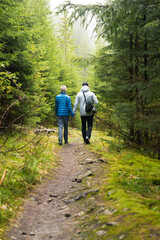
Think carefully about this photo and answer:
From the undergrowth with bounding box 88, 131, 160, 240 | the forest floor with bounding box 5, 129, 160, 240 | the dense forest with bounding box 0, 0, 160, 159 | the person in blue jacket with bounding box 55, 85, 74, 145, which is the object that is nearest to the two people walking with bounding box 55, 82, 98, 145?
the person in blue jacket with bounding box 55, 85, 74, 145

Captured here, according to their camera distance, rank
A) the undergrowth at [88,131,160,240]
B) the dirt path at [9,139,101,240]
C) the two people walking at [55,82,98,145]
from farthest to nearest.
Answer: the two people walking at [55,82,98,145]
the dirt path at [9,139,101,240]
the undergrowth at [88,131,160,240]

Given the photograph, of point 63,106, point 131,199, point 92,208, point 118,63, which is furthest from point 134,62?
point 92,208

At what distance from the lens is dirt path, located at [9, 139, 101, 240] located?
2705mm

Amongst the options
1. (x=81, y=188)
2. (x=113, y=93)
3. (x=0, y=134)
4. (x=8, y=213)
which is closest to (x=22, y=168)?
(x=81, y=188)

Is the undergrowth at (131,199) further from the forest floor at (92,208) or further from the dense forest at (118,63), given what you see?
the dense forest at (118,63)

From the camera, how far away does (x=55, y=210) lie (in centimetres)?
353

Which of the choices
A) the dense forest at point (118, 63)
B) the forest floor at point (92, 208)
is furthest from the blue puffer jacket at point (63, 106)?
the forest floor at point (92, 208)

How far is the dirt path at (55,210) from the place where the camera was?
271 centimetres

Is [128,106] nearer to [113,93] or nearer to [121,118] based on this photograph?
[121,118]

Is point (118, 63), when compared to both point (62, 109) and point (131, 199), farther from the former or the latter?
point (131, 199)

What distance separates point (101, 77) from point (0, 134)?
5.37 metres

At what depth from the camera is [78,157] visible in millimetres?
7336

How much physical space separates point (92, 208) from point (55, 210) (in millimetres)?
688

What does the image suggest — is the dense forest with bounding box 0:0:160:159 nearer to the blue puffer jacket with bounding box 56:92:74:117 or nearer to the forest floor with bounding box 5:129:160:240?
the blue puffer jacket with bounding box 56:92:74:117
